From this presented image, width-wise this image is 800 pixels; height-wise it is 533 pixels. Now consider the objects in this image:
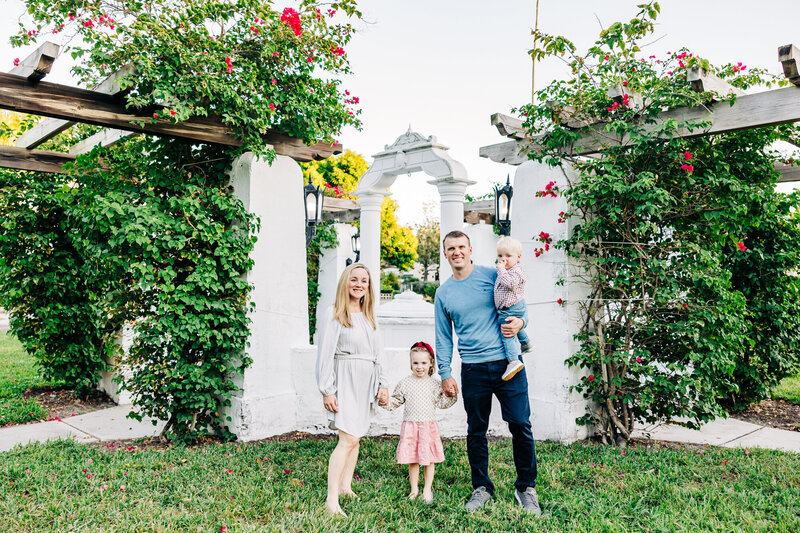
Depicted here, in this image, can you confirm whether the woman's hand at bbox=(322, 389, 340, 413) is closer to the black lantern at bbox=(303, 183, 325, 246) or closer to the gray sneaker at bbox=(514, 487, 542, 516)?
the gray sneaker at bbox=(514, 487, 542, 516)

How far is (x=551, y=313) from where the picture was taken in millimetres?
4746

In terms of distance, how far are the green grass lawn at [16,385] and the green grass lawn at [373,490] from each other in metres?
1.47

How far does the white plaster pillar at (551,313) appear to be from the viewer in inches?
182

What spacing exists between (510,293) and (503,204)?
15.8 feet

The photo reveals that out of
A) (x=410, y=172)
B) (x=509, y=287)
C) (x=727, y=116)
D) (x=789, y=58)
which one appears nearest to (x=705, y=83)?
(x=727, y=116)

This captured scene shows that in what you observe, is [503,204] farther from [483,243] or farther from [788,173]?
[788,173]

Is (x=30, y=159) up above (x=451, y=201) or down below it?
above

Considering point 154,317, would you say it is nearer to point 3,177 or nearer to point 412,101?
point 3,177

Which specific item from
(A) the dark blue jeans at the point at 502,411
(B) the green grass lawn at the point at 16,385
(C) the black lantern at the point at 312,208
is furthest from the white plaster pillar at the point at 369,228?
(A) the dark blue jeans at the point at 502,411

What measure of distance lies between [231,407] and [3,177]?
164 inches

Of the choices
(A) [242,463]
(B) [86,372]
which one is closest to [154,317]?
(A) [242,463]

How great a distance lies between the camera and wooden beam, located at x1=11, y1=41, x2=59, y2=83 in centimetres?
358

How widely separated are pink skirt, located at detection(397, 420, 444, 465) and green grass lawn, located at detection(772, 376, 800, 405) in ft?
17.8

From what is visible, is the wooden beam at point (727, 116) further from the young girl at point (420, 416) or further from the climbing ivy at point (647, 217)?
the young girl at point (420, 416)
